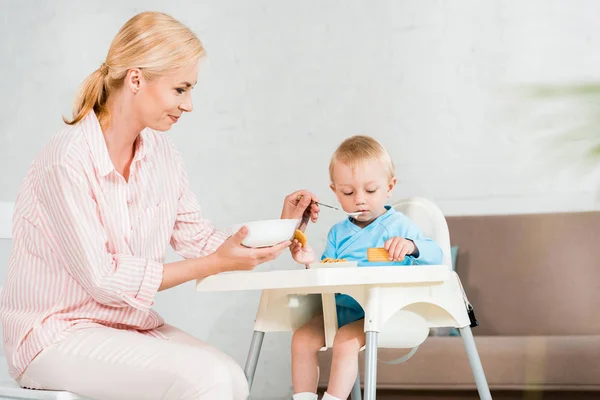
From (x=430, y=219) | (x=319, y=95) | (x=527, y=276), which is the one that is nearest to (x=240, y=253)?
(x=430, y=219)

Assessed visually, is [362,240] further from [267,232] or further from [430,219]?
[267,232]

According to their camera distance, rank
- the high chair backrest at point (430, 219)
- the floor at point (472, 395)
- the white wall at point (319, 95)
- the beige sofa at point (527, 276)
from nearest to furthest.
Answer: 1. the high chair backrest at point (430, 219)
2. the floor at point (472, 395)
3. the beige sofa at point (527, 276)
4. the white wall at point (319, 95)

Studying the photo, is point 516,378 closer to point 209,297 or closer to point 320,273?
point 320,273

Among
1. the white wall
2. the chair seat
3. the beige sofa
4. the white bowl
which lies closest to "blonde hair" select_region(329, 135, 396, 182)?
the white bowl

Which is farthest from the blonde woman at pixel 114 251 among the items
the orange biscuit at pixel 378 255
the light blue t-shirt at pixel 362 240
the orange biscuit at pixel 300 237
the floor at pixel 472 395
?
the floor at pixel 472 395

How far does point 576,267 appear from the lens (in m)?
2.88

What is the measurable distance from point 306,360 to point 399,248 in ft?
A: 1.10

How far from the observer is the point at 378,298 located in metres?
1.57

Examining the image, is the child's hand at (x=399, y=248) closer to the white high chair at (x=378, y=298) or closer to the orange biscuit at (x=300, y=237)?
the white high chair at (x=378, y=298)

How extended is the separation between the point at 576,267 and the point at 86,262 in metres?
2.00

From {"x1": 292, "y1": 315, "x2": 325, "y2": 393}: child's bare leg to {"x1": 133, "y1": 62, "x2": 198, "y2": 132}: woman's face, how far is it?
0.58 m

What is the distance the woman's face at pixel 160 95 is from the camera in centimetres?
164

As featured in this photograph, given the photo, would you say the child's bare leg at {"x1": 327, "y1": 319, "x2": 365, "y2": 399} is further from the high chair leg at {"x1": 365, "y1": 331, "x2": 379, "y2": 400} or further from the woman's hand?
the woman's hand

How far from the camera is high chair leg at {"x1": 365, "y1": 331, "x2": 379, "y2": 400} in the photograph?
150 cm
